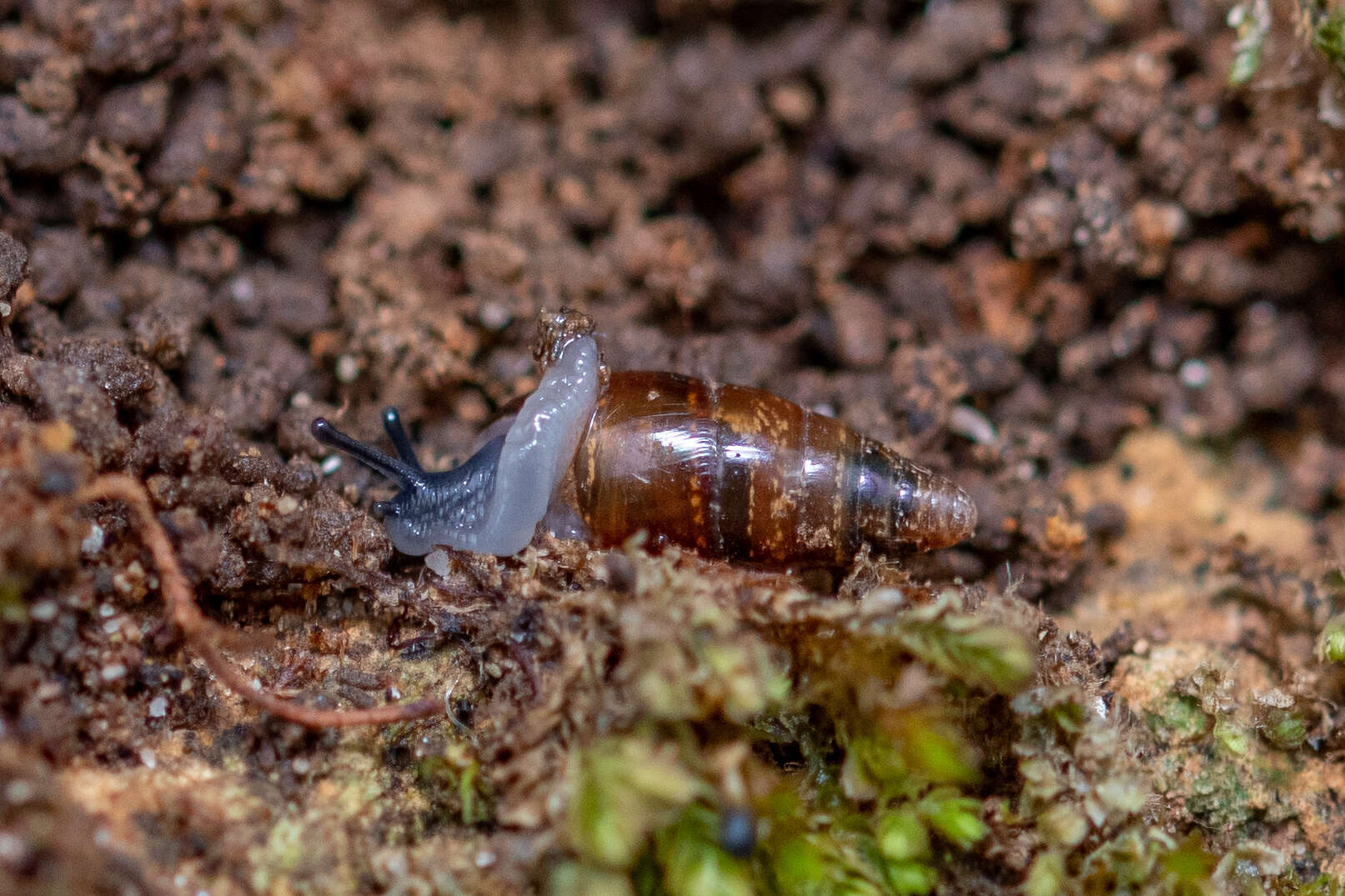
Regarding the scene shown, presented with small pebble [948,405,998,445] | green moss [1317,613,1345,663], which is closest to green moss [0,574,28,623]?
small pebble [948,405,998,445]

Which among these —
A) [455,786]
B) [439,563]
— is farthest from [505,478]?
[455,786]

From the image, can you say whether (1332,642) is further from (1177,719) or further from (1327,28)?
(1327,28)

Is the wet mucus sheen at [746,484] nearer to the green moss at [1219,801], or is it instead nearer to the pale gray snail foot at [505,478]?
the pale gray snail foot at [505,478]

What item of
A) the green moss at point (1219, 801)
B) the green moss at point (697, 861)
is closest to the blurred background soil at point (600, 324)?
the green moss at point (1219, 801)

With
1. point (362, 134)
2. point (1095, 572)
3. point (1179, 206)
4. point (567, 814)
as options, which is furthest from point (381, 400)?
point (1179, 206)

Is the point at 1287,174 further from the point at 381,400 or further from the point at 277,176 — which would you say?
the point at 277,176
